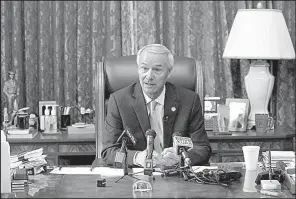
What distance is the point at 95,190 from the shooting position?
2.94m

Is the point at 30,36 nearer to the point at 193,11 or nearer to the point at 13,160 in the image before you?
the point at 193,11

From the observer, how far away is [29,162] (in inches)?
131

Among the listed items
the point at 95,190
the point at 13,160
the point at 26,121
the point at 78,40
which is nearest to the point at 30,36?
the point at 78,40

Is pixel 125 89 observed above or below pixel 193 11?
below

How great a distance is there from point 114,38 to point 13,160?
7.73 ft

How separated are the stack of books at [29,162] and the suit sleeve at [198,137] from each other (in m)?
0.89

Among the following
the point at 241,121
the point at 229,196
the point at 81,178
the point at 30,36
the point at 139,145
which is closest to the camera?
the point at 229,196

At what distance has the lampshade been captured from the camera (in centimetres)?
501

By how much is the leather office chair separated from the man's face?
0.85 feet

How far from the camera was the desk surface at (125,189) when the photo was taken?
9.32 ft

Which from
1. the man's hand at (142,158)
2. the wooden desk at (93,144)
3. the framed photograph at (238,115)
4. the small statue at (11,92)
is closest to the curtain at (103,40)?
the small statue at (11,92)

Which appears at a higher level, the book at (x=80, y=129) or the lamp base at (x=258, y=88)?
the lamp base at (x=258, y=88)

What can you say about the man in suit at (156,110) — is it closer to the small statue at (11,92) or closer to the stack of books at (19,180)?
the stack of books at (19,180)

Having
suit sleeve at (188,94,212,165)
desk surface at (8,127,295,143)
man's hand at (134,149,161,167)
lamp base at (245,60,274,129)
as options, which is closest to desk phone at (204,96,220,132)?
desk surface at (8,127,295,143)
